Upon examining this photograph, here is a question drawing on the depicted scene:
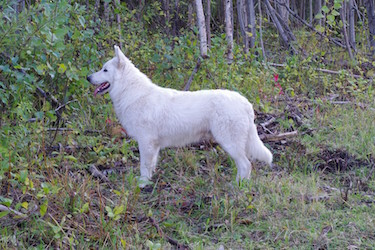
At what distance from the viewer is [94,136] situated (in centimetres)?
634

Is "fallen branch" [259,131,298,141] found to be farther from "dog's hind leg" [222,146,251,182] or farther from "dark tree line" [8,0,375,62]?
"dark tree line" [8,0,375,62]

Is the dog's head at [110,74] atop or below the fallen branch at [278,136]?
atop

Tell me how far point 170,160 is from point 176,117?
79 centimetres

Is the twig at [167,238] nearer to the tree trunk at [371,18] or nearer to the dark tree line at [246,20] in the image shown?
the dark tree line at [246,20]

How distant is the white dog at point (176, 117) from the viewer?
17.2 ft

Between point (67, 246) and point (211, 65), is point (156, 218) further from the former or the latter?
point (211, 65)

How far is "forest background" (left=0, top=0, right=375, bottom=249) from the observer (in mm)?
4047

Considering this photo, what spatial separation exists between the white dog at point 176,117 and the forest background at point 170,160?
9.7 inches

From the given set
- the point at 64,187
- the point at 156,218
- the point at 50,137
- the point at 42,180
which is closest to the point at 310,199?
the point at 156,218

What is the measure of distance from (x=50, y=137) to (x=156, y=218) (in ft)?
7.09

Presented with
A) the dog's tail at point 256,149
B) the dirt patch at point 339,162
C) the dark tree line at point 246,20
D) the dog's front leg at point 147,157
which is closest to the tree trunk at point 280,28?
the dark tree line at point 246,20

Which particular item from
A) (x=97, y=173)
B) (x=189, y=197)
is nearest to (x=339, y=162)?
(x=189, y=197)

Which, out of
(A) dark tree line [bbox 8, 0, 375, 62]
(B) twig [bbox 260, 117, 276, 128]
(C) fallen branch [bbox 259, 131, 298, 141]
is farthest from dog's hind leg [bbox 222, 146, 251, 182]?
(A) dark tree line [bbox 8, 0, 375, 62]

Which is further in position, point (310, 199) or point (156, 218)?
point (310, 199)
